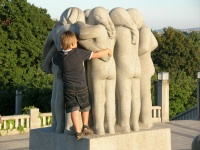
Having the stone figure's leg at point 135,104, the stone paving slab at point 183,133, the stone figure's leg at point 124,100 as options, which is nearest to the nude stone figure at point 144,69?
the stone figure's leg at point 135,104

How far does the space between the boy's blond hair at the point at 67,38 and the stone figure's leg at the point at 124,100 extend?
104cm

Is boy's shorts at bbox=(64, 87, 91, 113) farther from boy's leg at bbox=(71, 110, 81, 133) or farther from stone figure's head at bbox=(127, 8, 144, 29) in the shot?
stone figure's head at bbox=(127, 8, 144, 29)

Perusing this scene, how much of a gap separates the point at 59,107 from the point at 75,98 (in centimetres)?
44

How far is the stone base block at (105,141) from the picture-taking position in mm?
6160

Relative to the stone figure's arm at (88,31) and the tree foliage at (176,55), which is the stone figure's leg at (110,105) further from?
the tree foliage at (176,55)

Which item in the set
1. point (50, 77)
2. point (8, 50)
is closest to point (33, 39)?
point (8, 50)

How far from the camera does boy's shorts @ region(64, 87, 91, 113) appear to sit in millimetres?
6102

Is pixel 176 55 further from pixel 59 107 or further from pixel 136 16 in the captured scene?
pixel 59 107

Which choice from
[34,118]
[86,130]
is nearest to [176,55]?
[34,118]

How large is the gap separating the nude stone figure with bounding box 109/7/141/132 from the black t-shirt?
0.69 metres

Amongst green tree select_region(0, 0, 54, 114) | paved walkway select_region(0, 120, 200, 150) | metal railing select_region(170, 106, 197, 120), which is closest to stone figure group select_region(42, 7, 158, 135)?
paved walkway select_region(0, 120, 200, 150)

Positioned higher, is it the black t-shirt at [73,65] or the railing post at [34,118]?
the black t-shirt at [73,65]

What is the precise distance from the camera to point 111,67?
21.2 feet

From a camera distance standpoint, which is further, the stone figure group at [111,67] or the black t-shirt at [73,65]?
the stone figure group at [111,67]
